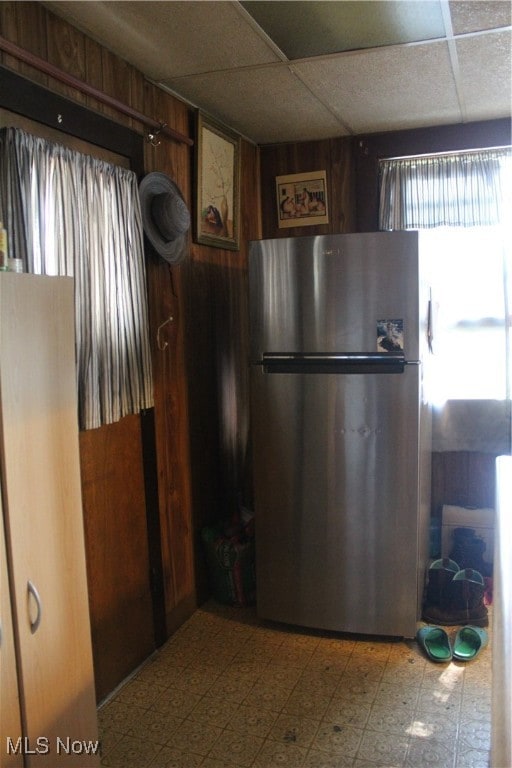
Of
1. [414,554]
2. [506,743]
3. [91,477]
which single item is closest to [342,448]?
[414,554]

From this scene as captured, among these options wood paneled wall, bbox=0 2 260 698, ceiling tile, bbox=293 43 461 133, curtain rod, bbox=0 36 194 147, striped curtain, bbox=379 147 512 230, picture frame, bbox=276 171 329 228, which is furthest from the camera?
picture frame, bbox=276 171 329 228

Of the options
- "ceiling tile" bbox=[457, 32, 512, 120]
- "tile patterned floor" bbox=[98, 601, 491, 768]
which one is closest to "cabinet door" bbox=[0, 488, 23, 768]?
"tile patterned floor" bbox=[98, 601, 491, 768]

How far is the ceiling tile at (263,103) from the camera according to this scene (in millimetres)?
2578

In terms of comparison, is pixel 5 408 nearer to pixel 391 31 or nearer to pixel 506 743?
pixel 506 743

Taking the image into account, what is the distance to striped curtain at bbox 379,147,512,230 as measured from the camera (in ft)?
10.2

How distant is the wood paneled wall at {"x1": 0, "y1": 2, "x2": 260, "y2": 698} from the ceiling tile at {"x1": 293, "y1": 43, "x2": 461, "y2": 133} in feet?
2.10

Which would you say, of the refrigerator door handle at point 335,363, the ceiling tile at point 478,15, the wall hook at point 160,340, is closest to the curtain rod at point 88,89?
the wall hook at point 160,340

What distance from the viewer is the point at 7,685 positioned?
1407mm

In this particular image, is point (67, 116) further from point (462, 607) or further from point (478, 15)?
point (462, 607)

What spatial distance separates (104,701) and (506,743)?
69.5 inches

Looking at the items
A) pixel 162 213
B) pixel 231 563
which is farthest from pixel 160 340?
pixel 231 563

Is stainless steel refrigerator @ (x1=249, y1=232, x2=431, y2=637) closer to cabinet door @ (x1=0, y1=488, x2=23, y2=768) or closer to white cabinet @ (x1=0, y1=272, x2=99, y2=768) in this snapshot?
white cabinet @ (x1=0, y1=272, x2=99, y2=768)

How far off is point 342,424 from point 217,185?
4.36 feet

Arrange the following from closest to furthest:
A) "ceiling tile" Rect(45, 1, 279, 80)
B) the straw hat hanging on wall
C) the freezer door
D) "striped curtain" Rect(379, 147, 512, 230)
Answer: "ceiling tile" Rect(45, 1, 279, 80)
the straw hat hanging on wall
the freezer door
"striped curtain" Rect(379, 147, 512, 230)
